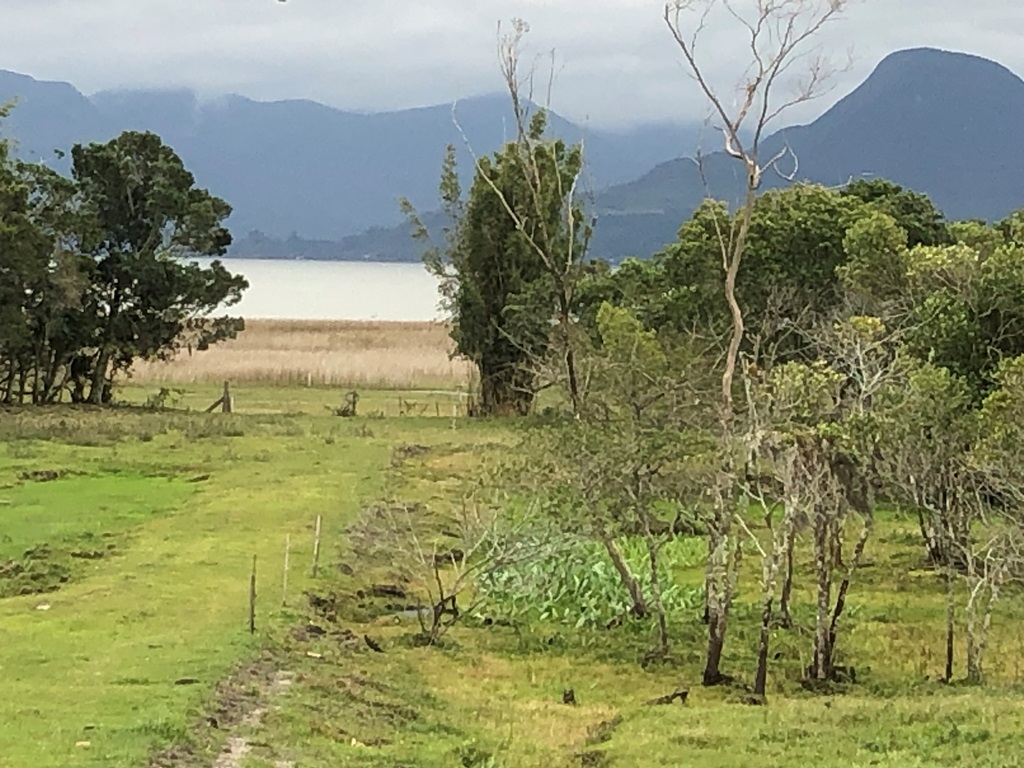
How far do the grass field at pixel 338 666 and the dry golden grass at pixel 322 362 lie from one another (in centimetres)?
2746

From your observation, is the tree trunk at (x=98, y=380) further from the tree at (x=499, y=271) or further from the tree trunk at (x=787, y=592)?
the tree trunk at (x=787, y=592)

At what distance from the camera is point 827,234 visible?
3616cm

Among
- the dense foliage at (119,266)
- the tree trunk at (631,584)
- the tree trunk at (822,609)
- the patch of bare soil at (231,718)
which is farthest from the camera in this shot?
the dense foliage at (119,266)

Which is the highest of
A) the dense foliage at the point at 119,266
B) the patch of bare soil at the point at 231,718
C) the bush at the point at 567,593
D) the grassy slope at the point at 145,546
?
the dense foliage at the point at 119,266

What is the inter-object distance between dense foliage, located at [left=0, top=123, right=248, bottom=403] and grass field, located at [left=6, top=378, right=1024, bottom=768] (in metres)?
16.3

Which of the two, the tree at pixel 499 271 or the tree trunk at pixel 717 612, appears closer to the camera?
the tree trunk at pixel 717 612

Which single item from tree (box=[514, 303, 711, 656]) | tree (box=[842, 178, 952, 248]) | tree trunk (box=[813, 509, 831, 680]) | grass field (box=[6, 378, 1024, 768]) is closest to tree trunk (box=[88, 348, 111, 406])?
grass field (box=[6, 378, 1024, 768])

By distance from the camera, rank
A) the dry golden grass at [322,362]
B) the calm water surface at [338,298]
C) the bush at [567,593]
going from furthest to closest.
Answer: the calm water surface at [338,298] → the dry golden grass at [322,362] → the bush at [567,593]

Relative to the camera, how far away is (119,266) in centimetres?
4544

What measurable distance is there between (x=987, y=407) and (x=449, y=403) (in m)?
35.1

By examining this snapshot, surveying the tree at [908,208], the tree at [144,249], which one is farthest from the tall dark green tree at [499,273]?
the tree at [908,208]

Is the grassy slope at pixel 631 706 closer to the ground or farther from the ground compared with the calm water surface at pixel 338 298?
closer to the ground

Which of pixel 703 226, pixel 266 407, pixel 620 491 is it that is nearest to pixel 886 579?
pixel 620 491

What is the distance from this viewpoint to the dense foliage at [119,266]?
43.5 metres
